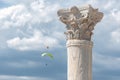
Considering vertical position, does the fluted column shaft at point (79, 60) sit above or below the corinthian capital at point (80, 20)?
below

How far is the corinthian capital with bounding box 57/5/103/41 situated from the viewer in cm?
1594

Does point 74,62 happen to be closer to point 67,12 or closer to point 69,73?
point 69,73

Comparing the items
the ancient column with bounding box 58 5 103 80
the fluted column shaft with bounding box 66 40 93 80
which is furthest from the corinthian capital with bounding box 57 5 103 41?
the fluted column shaft with bounding box 66 40 93 80

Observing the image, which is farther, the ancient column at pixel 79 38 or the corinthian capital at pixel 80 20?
the ancient column at pixel 79 38

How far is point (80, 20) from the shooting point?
16.0 meters

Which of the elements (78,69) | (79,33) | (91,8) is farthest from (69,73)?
(91,8)

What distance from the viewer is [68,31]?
16.5 metres

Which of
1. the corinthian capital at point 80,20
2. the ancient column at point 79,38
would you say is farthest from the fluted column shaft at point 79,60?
the corinthian capital at point 80,20

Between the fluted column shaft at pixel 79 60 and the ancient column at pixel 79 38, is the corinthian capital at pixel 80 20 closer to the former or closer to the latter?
the ancient column at pixel 79 38

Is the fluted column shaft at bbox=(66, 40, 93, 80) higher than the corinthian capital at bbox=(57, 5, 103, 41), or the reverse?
the corinthian capital at bbox=(57, 5, 103, 41)

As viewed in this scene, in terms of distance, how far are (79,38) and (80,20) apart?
89 centimetres

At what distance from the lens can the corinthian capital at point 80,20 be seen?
15943 mm

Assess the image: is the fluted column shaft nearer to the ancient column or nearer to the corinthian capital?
the ancient column

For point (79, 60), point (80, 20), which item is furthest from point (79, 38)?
point (79, 60)
